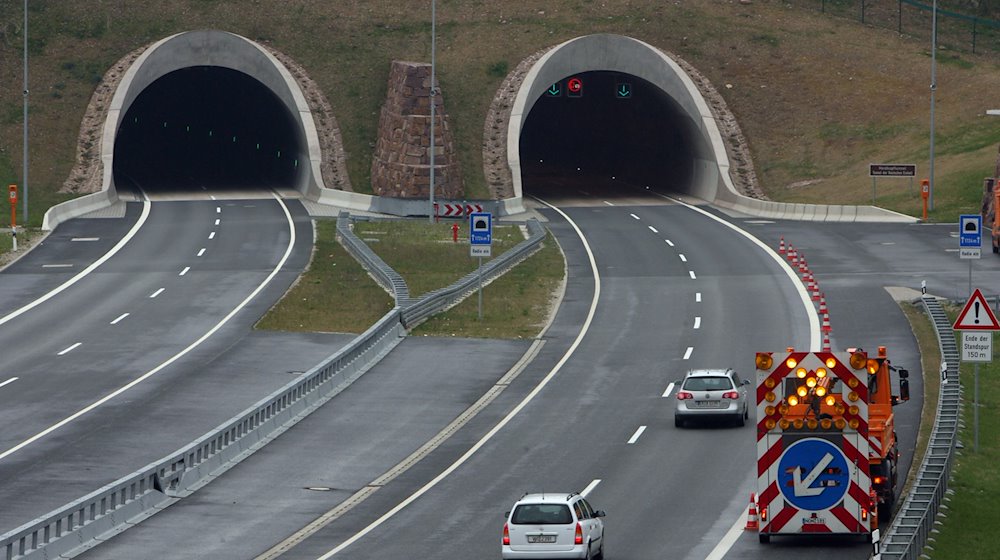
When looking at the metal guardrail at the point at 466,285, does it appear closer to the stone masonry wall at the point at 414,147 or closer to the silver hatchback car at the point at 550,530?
the stone masonry wall at the point at 414,147

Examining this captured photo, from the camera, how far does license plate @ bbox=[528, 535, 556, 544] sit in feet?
77.2

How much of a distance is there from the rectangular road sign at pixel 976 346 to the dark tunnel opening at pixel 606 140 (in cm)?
5143

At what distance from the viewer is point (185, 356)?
1703 inches

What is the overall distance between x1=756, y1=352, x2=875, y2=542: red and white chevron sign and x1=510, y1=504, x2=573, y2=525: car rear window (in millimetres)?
2985

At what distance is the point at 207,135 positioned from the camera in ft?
321

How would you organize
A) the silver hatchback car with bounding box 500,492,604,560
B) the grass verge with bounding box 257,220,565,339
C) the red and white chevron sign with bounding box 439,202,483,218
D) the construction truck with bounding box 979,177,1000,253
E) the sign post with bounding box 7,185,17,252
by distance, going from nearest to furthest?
the silver hatchback car with bounding box 500,492,604,560
the grass verge with bounding box 257,220,565,339
the construction truck with bounding box 979,177,1000,253
the sign post with bounding box 7,185,17,252
the red and white chevron sign with bounding box 439,202,483,218

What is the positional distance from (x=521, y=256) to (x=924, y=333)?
18768 millimetres

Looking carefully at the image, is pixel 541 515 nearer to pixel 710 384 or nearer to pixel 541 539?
pixel 541 539

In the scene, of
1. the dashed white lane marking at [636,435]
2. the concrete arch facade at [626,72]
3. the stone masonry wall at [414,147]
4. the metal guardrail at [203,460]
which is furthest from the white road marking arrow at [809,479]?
the concrete arch facade at [626,72]

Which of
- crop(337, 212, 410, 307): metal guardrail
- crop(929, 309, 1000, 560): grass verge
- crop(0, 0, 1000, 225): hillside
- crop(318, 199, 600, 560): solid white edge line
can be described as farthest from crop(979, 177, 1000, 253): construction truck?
crop(337, 212, 410, 307): metal guardrail

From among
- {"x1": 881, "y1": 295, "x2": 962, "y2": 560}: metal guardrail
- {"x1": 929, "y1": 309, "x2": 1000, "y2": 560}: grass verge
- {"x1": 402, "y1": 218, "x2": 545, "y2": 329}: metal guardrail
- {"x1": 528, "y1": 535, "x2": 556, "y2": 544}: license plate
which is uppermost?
{"x1": 402, "y1": 218, "x2": 545, "y2": 329}: metal guardrail

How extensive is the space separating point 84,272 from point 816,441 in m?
38.1

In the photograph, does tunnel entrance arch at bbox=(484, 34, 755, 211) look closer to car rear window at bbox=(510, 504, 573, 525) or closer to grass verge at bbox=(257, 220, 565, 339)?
grass verge at bbox=(257, 220, 565, 339)

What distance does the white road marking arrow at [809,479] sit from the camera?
2416 centimetres
